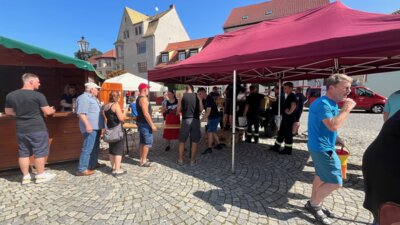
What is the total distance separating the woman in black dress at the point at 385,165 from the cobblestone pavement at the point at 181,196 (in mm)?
1616

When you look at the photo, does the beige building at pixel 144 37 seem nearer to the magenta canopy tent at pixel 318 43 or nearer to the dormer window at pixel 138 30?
the dormer window at pixel 138 30

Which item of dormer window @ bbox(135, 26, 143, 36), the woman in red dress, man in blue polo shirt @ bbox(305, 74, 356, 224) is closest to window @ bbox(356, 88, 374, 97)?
the woman in red dress

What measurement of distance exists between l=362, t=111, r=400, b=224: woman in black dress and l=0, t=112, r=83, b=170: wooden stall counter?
4980 mm

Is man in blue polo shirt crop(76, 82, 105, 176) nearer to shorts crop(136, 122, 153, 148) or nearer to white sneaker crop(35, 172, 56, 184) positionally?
white sneaker crop(35, 172, 56, 184)

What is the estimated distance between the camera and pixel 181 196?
3.23m

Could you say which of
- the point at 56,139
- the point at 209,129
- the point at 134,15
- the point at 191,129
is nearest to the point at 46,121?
the point at 56,139

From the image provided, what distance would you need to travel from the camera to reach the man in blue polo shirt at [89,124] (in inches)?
149

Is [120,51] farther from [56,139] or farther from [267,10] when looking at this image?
[56,139]

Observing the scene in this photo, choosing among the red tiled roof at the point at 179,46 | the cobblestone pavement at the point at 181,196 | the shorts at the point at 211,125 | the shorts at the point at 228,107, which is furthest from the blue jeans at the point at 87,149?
the red tiled roof at the point at 179,46

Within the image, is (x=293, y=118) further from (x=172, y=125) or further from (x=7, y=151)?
(x=7, y=151)

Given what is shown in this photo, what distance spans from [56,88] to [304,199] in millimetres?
7902

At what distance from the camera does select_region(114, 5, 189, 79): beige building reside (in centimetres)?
3322

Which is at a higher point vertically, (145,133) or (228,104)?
(228,104)

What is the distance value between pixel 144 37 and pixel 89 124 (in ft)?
108
